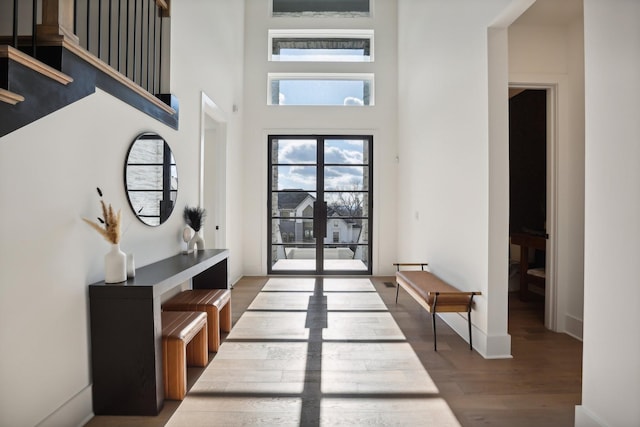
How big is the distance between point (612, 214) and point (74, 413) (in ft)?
9.57

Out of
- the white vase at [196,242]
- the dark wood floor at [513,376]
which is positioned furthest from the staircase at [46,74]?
the dark wood floor at [513,376]

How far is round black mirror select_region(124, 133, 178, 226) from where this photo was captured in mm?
2412

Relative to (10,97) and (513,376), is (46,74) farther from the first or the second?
(513,376)

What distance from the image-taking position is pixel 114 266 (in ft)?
6.43

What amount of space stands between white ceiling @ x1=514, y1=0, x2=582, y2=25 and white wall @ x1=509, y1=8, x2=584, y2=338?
0.06 meters

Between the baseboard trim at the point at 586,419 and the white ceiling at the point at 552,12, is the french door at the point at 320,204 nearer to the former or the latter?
the white ceiling at the point at 552,12

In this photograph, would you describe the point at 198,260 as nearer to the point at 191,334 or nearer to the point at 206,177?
the point at 191,334

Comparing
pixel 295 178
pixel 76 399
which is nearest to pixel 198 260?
pixel 76 399

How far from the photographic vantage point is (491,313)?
272 cm

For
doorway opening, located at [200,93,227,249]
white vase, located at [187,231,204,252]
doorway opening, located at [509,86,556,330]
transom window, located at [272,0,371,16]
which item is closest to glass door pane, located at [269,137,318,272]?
doorway opening, located at [200,93,227,249]

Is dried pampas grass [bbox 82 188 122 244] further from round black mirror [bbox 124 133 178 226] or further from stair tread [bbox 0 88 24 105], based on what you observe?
stair tread [bbox 0 88 24 105]

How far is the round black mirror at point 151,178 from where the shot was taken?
2.41 meters

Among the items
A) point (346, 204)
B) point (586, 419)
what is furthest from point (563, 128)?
point (346, 204)

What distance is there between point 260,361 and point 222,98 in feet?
11.3
